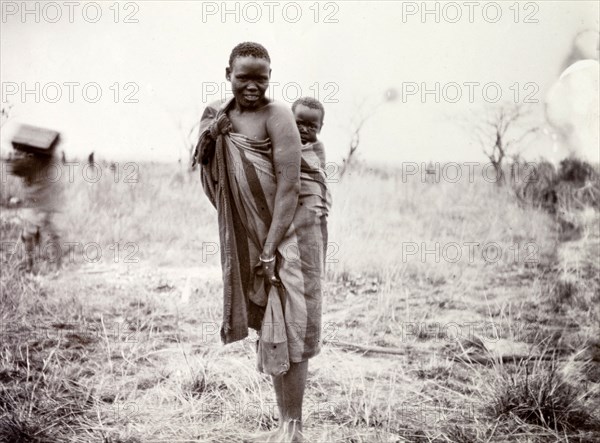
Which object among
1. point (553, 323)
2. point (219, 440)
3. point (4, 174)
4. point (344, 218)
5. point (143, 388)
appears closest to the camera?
point (219, 440)

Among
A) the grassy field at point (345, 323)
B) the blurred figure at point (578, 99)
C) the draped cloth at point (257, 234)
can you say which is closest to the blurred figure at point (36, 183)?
the grassy field at point (345, 323)

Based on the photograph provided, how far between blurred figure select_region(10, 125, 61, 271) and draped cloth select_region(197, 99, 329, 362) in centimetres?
219

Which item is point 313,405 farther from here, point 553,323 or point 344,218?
point 344,218

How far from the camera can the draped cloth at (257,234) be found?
197 cm

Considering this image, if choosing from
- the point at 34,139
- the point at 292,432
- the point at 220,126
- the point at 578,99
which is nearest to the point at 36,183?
the point at 34,139

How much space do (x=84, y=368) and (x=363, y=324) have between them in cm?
168

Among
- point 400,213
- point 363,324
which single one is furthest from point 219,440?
point 400,213

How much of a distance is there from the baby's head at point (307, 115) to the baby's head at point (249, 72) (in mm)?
190

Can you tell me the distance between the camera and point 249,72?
1892 mm

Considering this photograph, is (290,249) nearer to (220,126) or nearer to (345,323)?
(220,126)

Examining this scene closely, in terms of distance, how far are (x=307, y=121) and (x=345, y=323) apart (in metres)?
1.89

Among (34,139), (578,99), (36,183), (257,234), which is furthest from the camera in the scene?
(36,183)

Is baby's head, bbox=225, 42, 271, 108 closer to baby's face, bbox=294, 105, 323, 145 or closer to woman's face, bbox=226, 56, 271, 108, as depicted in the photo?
woman's face, bbox=226, 56, 271, 108

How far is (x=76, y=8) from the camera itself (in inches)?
130
